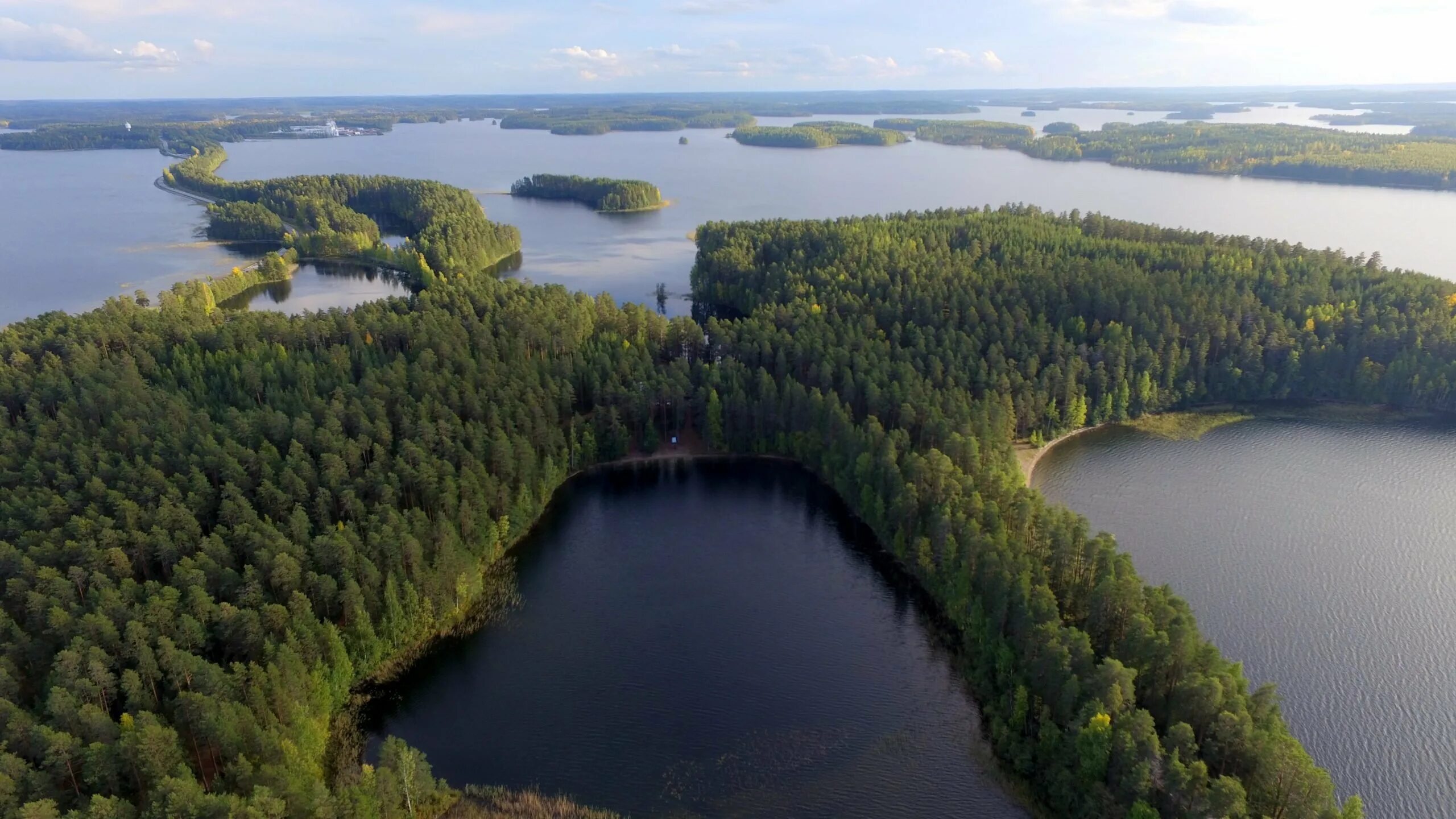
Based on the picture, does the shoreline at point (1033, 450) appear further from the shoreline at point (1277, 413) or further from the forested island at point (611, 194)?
the forested island at point (611, 194)

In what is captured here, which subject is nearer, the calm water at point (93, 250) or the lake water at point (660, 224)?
the calm water at point (93, 250)

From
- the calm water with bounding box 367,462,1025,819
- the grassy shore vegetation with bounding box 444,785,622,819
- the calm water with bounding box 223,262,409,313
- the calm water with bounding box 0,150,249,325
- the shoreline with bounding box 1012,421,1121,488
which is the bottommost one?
the grassy shore vegetation with bounding box 444,785,622,819

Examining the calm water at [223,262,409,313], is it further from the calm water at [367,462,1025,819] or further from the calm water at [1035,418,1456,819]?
the calm water at [1035,418,1456,819]

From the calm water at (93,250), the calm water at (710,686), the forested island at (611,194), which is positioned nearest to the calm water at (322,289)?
the calm water at (93,250)

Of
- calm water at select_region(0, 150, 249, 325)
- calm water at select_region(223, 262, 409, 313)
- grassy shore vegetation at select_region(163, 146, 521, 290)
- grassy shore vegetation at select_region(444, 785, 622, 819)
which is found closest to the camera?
grassy shore vegetation at select_region(444, 785, 622, 819)

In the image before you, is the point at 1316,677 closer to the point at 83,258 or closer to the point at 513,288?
the point at 513,288

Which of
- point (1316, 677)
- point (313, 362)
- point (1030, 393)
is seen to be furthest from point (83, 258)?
point (1316, 677)

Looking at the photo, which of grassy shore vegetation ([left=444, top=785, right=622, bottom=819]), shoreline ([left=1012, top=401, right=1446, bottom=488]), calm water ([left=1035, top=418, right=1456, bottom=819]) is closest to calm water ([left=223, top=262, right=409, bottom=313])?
grassy shore vegetation ([left=444, top=785, right=622, bottom=819])
